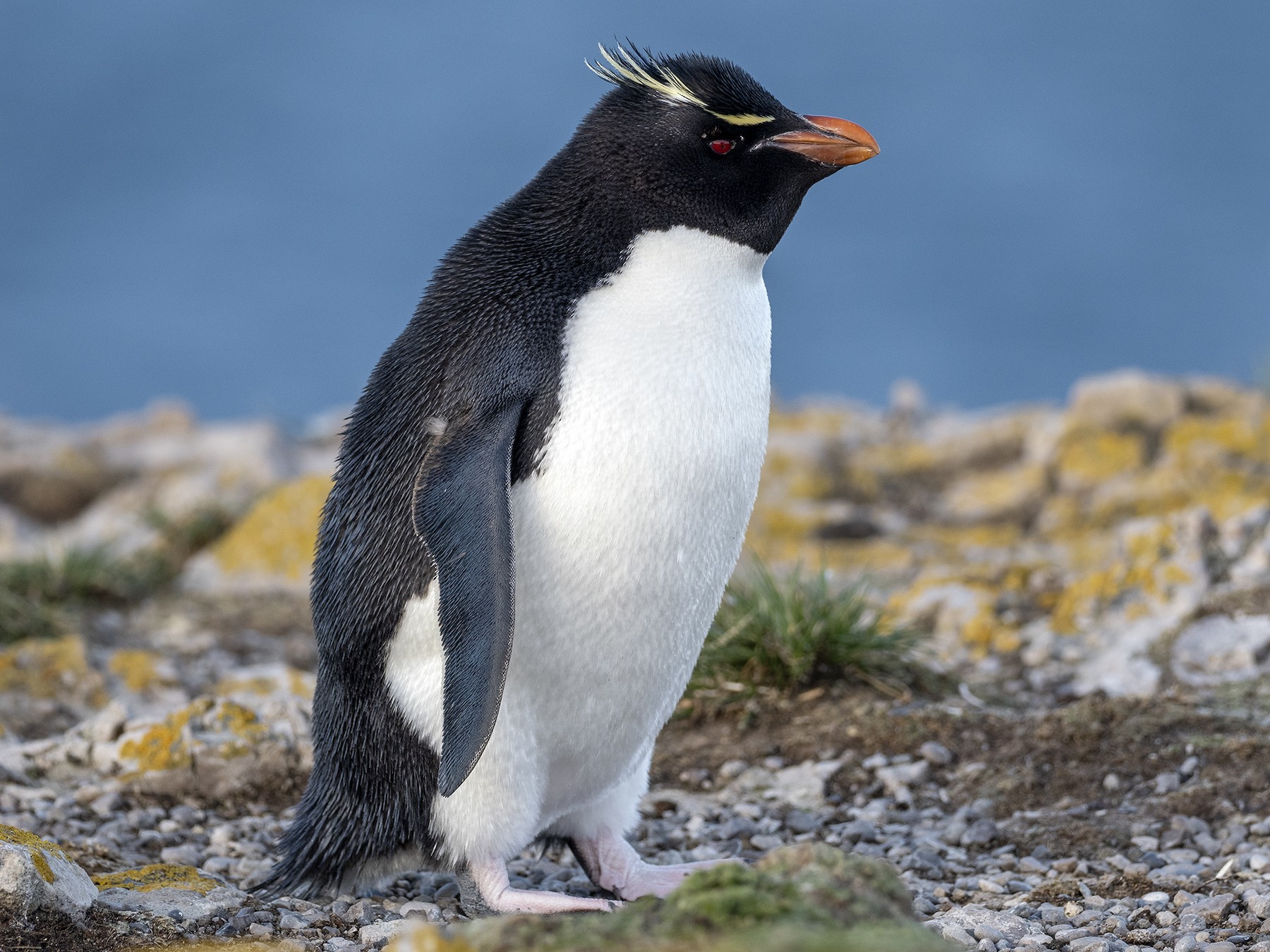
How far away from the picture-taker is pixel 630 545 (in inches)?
133

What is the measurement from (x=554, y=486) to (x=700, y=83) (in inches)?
46.9

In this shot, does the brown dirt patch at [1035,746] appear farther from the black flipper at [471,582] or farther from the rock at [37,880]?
the rock at [37,880]

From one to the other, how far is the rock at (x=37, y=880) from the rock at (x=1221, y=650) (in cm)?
455

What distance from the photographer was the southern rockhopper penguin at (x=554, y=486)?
3330mm

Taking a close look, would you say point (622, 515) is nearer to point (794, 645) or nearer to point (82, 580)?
point (794, 645)

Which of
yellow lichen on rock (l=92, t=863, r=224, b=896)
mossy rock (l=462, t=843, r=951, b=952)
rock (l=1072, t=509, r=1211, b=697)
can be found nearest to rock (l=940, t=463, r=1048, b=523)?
rock (l=1072, t=509, r=1211, b=697)

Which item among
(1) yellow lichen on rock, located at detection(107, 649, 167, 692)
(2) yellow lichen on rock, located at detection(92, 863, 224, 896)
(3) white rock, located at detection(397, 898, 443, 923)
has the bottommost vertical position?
(3) white rock, located at detection(397, 898, 443, 923)

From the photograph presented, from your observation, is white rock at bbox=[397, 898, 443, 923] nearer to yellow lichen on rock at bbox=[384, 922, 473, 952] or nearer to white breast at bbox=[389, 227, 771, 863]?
white breast at bbox=[389, 227, 771, 863]

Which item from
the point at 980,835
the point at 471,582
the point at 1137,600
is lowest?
the point at 980,835

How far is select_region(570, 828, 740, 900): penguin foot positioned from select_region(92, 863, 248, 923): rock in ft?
3.26

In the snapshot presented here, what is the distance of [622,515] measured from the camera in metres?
3.35

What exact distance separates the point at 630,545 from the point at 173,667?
13.2 feet

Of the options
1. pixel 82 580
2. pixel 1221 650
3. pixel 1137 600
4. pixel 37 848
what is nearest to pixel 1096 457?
pixel 1137 600

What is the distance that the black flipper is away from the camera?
313 cm
